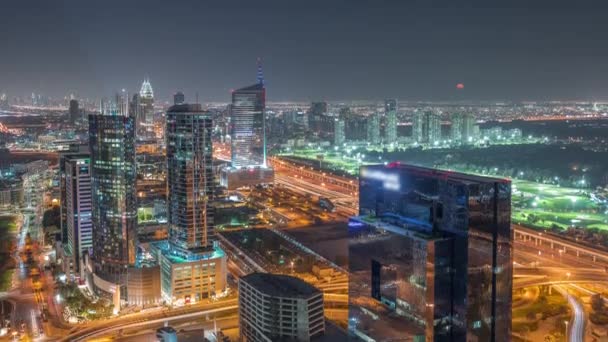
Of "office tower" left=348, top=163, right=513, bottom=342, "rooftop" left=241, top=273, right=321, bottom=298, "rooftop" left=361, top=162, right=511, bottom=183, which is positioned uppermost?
"rooftop" left=361, top=162, right=511, bottom=183

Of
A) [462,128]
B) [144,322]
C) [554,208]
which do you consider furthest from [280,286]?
[462,128]

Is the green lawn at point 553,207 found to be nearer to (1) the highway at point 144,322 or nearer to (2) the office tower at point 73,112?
(1) the highway at point 144,322


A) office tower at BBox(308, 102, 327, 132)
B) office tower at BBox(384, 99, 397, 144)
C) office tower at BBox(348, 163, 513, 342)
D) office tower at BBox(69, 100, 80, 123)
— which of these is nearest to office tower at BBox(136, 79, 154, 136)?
Result: office tower at BBox(69, 100, 80, 123)

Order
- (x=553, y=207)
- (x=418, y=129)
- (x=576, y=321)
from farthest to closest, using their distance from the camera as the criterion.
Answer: (x=418, y=129), (x=553, y=207), (x=576, y=321)

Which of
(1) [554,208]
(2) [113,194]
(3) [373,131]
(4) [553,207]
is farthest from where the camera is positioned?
(3) [373,131]

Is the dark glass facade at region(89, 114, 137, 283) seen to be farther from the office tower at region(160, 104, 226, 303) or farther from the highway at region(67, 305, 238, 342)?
the highway at region(67, 305, 238, 342)

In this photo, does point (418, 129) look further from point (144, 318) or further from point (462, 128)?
point (144, 318)
